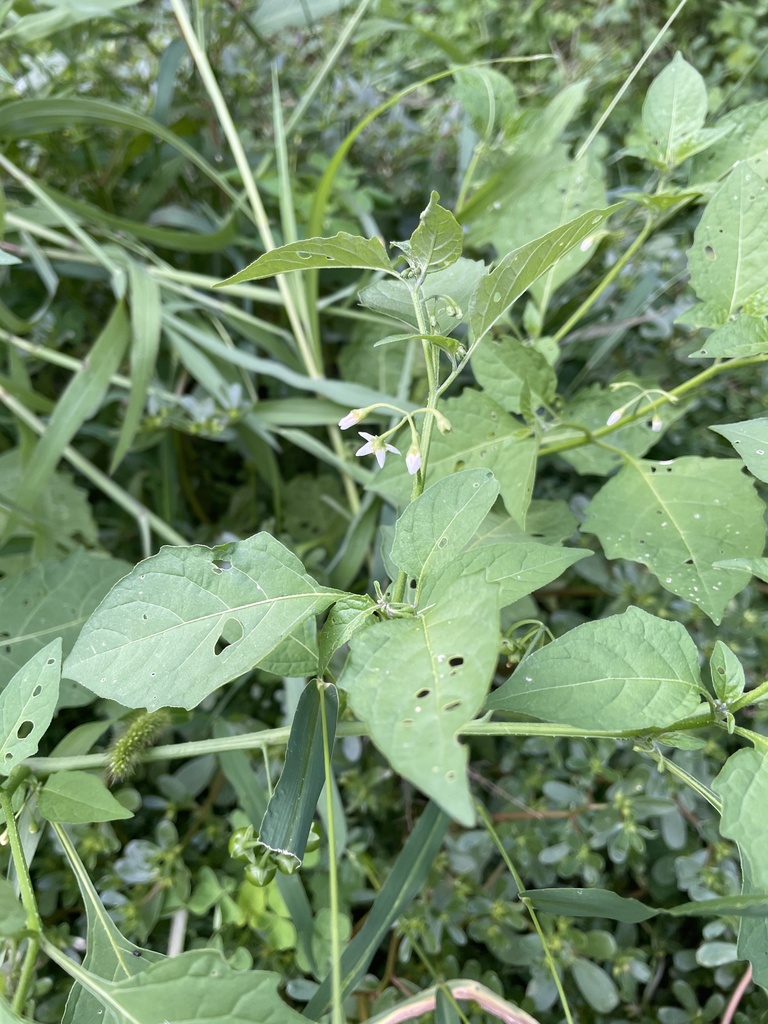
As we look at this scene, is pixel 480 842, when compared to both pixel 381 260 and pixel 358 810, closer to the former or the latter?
pixel 358 810

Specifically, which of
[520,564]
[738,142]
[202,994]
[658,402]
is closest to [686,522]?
[658,402]

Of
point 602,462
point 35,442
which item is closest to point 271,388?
point 35,442

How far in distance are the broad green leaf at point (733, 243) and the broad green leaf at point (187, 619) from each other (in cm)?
47

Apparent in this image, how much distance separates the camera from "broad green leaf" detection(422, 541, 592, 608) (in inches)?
18.7

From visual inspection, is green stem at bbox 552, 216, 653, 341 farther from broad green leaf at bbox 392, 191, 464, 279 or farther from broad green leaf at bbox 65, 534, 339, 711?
broad green leaf at bbox 65, 534, 339, 711

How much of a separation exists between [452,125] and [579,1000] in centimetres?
133

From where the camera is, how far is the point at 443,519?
0.45 m

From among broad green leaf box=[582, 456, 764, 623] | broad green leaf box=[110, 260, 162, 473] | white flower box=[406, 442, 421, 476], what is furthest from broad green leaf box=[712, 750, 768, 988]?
broad green leaf box=[110, 260, 162, 473]

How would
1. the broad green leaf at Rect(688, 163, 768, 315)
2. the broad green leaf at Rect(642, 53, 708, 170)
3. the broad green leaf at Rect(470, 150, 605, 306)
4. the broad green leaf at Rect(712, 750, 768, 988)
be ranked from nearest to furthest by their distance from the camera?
the broad green leaf at Rect(712, 750, 768, 988)
the broad green leaf at Rect(688, 163, 768, 315)
the broad green leaf at Rect(642, 53, 708, 170)
the broad green leaf at Rect(470, 150, 605, 306)

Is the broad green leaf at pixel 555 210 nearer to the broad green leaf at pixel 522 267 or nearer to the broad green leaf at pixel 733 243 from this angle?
the broad green leaf at pixel 733 243

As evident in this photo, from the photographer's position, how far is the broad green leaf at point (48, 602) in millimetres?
715

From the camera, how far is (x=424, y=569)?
1.49ft

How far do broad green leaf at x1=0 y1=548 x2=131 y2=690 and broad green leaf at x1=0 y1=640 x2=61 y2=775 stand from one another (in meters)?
0.22

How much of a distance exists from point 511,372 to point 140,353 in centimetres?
48
